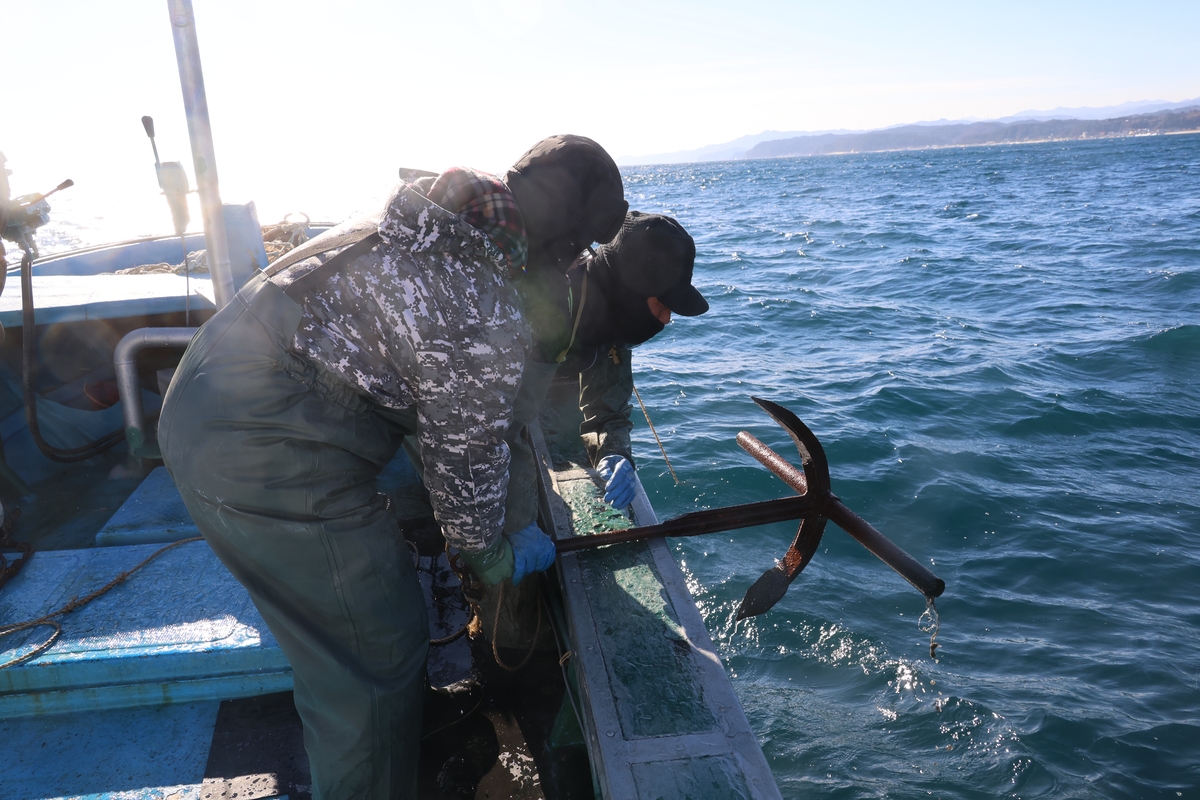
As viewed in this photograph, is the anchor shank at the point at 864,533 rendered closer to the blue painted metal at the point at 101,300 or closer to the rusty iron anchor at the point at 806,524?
the rusty iron anchor at the point at 806,524

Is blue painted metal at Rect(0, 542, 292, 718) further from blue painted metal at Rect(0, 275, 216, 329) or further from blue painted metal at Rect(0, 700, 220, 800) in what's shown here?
blue painted metal at Rect(0, 275, 216, 329)

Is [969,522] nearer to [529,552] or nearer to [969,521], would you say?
[969,521]

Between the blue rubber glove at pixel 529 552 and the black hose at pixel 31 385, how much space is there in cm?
301

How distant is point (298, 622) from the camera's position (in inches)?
75.7

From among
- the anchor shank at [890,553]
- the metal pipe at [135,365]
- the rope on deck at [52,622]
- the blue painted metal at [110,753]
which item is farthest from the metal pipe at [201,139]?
the anchor shank at [890,553]

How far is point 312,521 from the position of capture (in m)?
1.84

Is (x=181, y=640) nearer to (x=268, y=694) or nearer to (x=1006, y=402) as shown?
(x=268, y=694)

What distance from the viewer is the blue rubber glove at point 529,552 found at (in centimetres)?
238

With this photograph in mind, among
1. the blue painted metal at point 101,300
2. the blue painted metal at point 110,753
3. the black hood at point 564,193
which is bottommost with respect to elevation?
the blue painted metal at point 110,753

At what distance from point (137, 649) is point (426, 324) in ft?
6.34

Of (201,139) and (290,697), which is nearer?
(290,697)

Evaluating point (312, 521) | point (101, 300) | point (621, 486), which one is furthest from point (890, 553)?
point (101, 300)

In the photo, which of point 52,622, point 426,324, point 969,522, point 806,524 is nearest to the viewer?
point 426,324

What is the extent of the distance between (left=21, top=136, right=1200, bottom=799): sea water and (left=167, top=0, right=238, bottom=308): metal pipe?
3.80 meters
